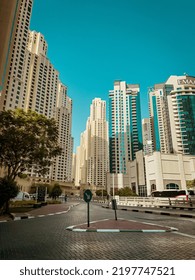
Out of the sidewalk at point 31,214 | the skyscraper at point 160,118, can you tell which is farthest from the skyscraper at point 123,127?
the sidewalk at point 31,214

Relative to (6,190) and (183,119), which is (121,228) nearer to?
(6,190)

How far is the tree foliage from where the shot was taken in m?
16.4

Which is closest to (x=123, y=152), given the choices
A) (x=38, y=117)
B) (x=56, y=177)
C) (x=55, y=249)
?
(x=56, y=177)

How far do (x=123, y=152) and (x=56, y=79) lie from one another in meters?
63.3

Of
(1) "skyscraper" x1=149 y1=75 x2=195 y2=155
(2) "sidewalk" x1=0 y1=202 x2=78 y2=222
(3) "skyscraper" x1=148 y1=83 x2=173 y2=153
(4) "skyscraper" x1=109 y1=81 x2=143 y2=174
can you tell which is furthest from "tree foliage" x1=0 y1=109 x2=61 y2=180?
(3) "skyscraper" x1=148 y1=83 x2=173 y2=153

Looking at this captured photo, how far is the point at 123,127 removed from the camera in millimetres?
131000

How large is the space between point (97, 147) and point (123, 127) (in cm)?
3765

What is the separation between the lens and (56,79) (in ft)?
404

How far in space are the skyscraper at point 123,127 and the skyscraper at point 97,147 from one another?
28.8 metres

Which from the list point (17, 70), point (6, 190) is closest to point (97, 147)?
point (17, 70)

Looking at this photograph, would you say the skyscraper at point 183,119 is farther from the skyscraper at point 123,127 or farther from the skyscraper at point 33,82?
the skyscraper at point 33,82

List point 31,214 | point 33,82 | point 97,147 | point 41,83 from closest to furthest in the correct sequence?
point 31,214 → point 33,82 → point 41,83 → point 97,147

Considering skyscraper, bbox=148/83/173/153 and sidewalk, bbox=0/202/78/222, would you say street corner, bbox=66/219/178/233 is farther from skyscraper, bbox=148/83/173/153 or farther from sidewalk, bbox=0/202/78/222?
skyscraper, bbox=148/83/173/153
